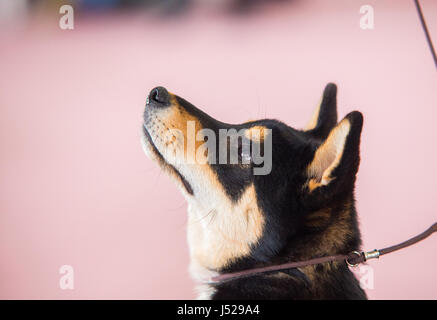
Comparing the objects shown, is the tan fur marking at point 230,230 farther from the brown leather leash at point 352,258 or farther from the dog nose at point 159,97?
the dog nose at point 159,97

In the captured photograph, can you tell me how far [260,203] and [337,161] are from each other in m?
0.27

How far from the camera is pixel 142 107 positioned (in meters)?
2.84

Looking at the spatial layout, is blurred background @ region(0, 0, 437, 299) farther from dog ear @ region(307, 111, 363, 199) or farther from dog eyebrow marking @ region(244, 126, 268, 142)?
dog ear @ region(307, 111, 363, 199)

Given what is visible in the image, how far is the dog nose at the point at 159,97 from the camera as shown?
1386 millimetres

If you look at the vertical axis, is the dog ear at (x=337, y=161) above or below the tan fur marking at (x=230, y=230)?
above

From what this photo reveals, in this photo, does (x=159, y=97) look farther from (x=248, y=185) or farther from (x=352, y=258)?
(x=352, y=258)

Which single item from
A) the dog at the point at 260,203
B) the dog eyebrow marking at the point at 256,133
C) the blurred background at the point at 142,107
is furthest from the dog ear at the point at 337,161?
the blurred background at the point at 142,107

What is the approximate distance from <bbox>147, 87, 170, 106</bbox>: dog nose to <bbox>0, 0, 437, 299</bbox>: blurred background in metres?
0.76

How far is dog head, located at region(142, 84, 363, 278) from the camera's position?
1.28 meters

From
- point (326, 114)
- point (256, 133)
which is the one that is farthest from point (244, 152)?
point (326, 114)

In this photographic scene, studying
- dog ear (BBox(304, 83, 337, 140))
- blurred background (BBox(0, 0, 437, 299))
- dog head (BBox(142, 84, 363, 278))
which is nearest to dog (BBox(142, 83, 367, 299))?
dog head (BBox(142, 84, 363, 278))
